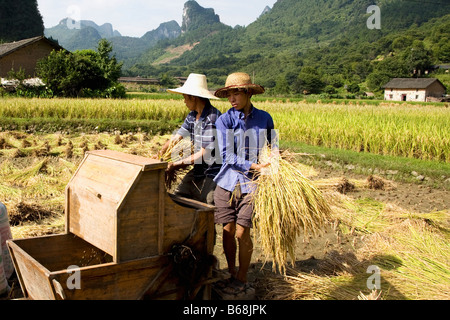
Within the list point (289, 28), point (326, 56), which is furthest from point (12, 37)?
point (289, 28)

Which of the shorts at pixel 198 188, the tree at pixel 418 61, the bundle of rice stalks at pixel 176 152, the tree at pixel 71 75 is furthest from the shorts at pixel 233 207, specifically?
the tree at pixel 418 61

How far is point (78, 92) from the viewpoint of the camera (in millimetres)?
24016

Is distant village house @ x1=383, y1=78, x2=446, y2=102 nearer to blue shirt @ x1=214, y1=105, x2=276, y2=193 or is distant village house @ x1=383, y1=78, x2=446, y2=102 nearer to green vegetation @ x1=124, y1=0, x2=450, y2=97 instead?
green vegetation @ x1=124, y1=0, x2=450, y2=97

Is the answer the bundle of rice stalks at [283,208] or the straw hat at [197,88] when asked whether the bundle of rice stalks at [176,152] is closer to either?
the straw hat at [197,88]

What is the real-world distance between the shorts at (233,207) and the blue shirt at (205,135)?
230 millimetres

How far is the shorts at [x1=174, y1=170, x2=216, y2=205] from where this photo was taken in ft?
10.3

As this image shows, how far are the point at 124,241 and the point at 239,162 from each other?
3.34ft

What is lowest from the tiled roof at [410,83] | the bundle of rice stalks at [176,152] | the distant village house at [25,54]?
the bundle of rice stalks at [176,152]

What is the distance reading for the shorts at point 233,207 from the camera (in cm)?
276

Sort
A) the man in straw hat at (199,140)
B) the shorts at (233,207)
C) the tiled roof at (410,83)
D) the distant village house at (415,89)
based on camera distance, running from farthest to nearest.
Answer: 1. the distant village house at (415,89)
2. the tiled roof at (410,83)
3. the man in straw hat at (199,140)
4. the shorts at (233,207)

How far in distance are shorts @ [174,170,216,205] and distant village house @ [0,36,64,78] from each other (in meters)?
25.4

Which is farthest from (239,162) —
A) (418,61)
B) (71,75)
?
(418,61)

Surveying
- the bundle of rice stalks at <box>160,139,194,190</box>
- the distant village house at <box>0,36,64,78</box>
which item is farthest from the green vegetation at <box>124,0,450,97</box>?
the bundle of rice stalks at <box>160,139,194,190</box>

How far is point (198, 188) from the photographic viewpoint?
324cm
